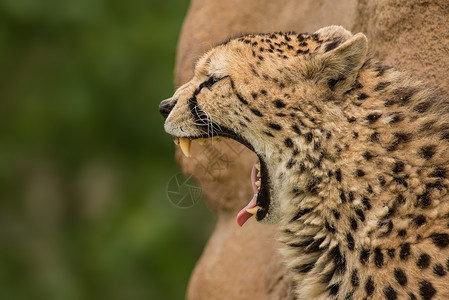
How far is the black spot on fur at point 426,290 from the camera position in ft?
13.7

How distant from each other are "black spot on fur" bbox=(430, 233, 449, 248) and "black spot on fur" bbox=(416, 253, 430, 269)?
0.07 meters

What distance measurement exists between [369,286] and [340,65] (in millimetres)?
1055

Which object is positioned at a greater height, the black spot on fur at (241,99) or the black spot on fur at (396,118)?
the black spot on fur at (241,99)

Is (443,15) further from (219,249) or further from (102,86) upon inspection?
(102,86)

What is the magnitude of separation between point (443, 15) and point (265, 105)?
1.31 meters

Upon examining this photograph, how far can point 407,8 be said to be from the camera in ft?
17.6

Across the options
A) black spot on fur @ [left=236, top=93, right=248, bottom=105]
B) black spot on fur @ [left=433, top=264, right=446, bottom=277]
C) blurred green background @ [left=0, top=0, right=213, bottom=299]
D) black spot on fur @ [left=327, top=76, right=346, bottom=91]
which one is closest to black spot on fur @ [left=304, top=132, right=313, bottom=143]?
black spot on fur @ [left=327, top=76, right=346, bottom=91]

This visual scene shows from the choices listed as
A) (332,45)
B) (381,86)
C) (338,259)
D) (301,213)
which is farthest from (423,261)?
(332,45)

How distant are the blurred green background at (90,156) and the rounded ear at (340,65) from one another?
7.66 meters

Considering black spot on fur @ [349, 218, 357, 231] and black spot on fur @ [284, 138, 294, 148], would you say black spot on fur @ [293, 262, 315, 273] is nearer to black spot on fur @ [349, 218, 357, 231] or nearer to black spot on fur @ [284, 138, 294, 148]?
black spot on fur @ [349, 218, 357, 231]

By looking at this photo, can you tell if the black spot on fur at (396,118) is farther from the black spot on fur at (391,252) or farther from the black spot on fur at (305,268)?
the black spot on fur at (305,268)

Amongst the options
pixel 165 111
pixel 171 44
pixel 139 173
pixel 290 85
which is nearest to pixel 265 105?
pixel 290 85

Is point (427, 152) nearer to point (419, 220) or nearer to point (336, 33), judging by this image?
point (419, 220)

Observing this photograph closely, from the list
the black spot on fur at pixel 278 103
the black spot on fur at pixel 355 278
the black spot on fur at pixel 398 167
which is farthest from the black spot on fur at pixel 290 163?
the black spot on fur at pixel 355 278
